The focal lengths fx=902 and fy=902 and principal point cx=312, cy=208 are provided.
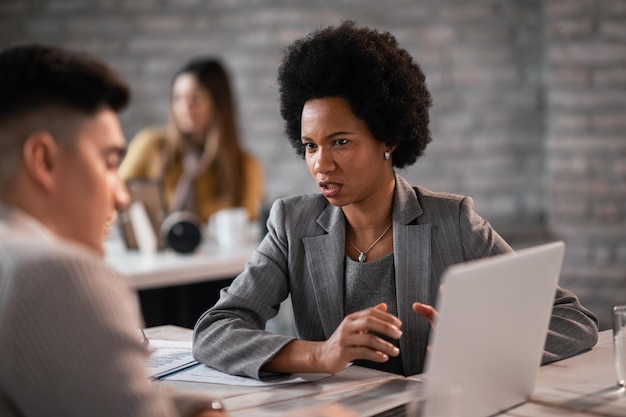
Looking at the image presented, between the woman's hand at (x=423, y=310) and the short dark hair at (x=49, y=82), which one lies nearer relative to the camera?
the short dark hair at (x=49, y=82)

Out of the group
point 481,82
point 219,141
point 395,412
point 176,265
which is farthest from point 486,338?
point 481,82

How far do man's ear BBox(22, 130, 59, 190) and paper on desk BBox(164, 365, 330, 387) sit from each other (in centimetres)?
67

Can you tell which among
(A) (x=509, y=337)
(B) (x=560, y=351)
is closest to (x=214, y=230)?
(B) (x=560, y=351)

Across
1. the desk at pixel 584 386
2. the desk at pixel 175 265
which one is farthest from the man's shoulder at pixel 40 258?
the desk at pixel 175 265

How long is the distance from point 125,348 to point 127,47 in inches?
163

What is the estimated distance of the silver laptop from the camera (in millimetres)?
1147

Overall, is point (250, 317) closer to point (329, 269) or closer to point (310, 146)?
point (329, 269)

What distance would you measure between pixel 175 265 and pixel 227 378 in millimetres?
1606

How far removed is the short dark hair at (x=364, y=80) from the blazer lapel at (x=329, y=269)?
0.76 ft

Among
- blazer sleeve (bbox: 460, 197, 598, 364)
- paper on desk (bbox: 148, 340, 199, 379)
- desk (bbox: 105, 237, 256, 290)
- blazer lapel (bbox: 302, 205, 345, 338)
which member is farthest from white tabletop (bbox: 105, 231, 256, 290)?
blazer sleeve (bbox: 460, 197, 598, 364)

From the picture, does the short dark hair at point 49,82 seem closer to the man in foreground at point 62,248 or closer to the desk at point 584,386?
the man in foreground at point 62,248

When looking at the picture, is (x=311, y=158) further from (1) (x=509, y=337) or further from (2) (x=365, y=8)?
(2) (x=365, y=8)

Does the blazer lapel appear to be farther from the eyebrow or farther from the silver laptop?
the eyebrow

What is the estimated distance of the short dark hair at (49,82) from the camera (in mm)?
1131
